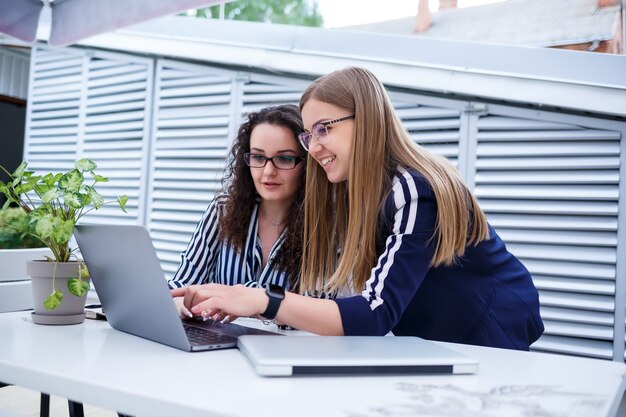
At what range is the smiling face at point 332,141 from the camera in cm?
166

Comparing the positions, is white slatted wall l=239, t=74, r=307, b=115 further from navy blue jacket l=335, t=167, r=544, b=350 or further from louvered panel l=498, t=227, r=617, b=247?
navy blue jacket l=335, t=167, r=544, b=350

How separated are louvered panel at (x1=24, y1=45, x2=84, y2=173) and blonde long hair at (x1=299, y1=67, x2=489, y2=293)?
4738 millimetres

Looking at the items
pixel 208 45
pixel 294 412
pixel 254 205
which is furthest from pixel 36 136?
pixel 294 412

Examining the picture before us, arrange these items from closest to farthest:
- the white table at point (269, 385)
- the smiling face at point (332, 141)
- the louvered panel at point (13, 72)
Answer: the white table at point (269, 385)
the smiling face at point (332, 141)
the louvered panel at point (13, 72)

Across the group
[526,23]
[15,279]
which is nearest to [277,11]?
[526,23]

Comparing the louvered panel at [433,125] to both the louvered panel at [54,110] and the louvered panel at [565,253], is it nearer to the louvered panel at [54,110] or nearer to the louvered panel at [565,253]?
the louvered panel at [565,253]

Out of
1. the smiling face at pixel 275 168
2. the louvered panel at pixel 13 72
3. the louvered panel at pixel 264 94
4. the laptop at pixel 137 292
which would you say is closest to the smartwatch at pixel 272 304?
the laptop at pixel 137 292

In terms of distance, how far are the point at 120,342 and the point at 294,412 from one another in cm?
59

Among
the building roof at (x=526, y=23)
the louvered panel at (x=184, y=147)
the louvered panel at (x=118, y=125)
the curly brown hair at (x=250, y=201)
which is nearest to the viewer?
the curly brown hair at (x=250, y=201)

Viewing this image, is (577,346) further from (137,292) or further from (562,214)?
(137,292)

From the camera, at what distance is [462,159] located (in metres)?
3.86

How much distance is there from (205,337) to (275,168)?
0.98m

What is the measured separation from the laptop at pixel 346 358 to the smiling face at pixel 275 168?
1.04 meters

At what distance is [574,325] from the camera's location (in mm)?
3566
